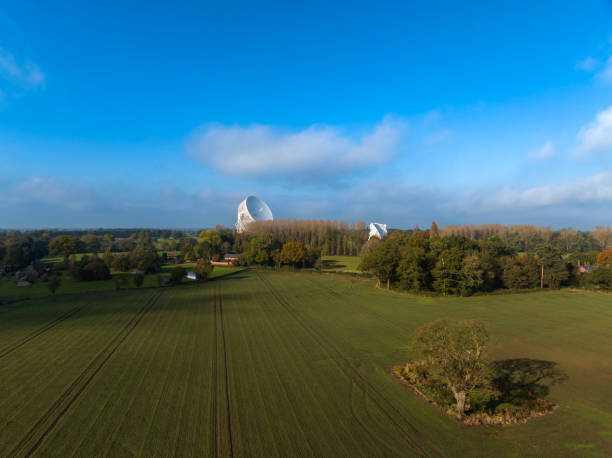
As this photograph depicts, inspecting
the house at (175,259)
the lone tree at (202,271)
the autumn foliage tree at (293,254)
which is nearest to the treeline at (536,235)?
the autumn foliage tree at (293,254)

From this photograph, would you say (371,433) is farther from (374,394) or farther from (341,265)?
(341,265)

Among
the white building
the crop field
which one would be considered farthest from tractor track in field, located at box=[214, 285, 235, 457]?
the white building

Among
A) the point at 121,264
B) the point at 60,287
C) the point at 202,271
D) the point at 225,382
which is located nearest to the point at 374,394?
the point at 225,382

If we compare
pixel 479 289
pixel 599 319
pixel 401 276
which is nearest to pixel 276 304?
pixel 401 276

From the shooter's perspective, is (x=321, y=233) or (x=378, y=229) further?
(x=378, y=229)

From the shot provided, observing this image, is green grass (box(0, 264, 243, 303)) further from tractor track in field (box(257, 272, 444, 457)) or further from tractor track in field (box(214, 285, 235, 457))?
tractor track in field (box(257, 272, 444, 457))

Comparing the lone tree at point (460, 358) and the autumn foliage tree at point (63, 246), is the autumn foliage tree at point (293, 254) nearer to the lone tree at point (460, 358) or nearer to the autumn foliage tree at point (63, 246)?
the lone tree at point (460, 358)

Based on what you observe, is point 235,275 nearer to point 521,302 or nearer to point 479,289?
point 479,289
